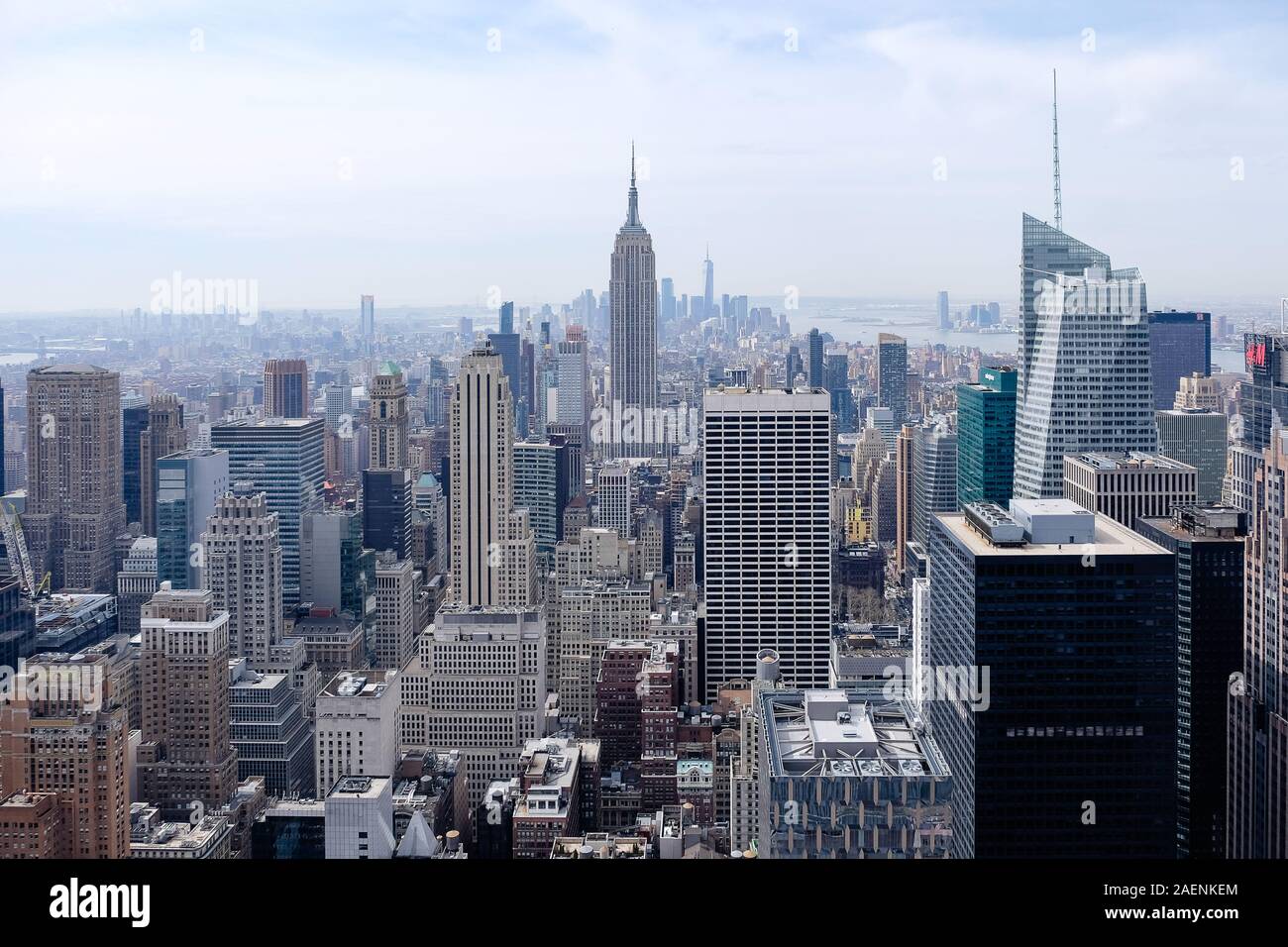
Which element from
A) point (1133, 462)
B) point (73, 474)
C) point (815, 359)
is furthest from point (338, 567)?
point (1133, 462)

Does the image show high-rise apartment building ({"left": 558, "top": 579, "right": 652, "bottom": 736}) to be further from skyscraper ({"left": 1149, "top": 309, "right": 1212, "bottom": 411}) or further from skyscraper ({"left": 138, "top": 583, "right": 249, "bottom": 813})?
skyscraper ({"left": 1149, "top": 309, "right": 1212, "bottom": 411})

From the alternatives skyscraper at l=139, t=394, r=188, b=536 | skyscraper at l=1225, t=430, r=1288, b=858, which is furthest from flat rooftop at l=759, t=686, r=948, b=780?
skyscraper at l=139, t=394, r=188, b=536

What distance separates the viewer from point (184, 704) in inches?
376

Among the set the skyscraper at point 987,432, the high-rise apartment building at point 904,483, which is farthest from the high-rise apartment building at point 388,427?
the skyscraper at point 987,432

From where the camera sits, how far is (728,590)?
516 inches

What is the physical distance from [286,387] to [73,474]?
7.76ft

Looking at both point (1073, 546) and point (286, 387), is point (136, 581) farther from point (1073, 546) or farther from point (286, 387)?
point (1073, 546)

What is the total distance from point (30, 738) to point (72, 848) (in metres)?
0.71

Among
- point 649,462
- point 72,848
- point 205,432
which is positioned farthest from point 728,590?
point 72,848

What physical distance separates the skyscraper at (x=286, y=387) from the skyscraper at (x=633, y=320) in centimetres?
296

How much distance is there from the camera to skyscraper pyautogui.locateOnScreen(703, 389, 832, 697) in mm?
12898

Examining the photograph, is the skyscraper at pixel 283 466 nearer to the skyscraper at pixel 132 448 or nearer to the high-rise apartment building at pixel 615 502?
the skyscraper at pixel 132 448

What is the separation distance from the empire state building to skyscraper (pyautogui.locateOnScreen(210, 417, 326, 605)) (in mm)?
3623
